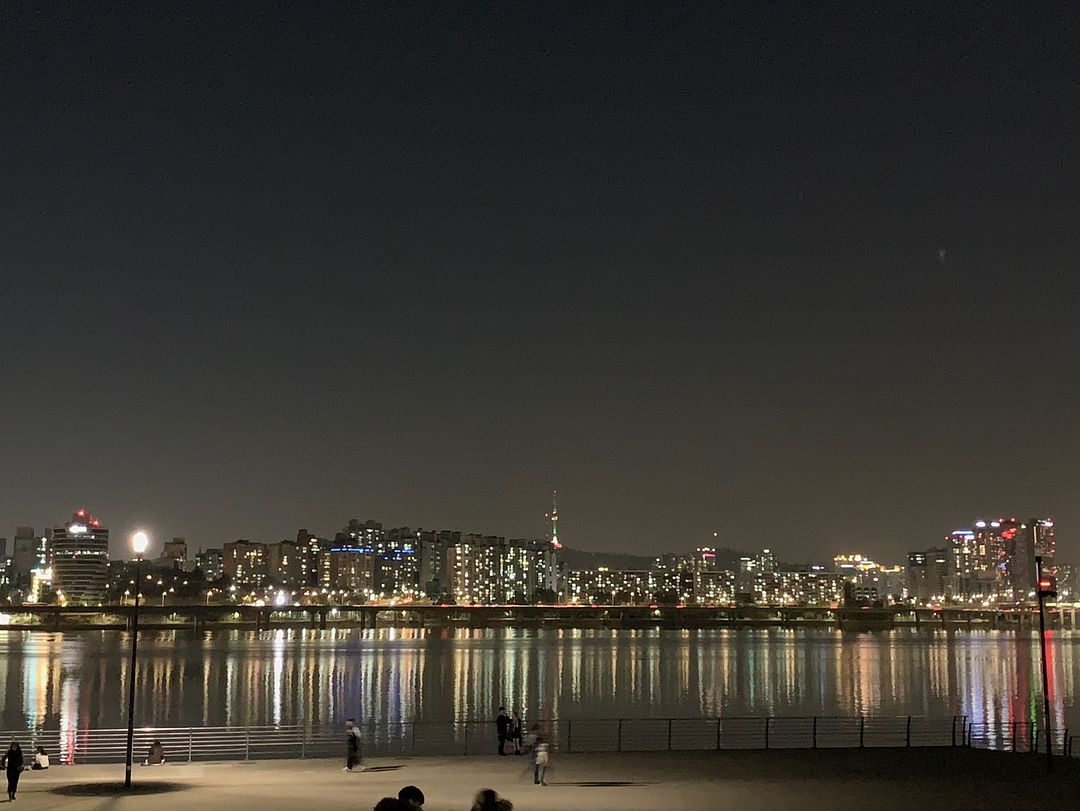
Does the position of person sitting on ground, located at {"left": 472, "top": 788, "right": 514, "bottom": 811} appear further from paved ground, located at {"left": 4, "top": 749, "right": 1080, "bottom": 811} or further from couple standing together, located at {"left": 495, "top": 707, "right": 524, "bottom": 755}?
couple standing together, located at {"left": 495, "top": 707, "right": 524, "bottom": 755}

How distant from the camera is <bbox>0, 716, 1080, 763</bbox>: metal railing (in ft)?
147

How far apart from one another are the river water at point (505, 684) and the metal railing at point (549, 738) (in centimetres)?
706

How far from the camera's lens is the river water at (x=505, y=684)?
72.1 metres

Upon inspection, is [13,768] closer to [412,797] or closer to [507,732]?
[507,732]

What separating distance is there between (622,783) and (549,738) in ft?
64.3

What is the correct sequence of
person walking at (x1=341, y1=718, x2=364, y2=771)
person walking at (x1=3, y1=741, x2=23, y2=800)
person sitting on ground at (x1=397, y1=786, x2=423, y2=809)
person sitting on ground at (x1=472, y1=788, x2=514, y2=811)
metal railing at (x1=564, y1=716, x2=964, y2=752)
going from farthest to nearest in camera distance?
1. metal railing at (x1=564, y1=716, x2=964, y2=752)
2. person walking at (x1=341, y1=718, x2=364, y2=771)
3. person walking at (x1=3, y1=741, x2=23, y2=800)
4. person sitting on ground at (x1=472, y1=788, x2=514, y2=811)
5. person sitting on ground at (x1=397, y1=786, x2=423, y2=809)

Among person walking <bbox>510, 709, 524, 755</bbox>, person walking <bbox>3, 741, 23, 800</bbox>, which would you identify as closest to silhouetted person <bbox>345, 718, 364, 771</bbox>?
person walking <bbox>510, 709, 524, 755</bbox>

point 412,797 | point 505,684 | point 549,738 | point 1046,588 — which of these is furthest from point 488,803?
point 505,684

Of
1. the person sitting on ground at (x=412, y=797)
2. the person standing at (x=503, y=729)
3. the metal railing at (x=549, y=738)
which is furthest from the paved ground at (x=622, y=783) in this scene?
the person sitting on ground at (x=412, y=797)

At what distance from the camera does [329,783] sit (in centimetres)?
2758

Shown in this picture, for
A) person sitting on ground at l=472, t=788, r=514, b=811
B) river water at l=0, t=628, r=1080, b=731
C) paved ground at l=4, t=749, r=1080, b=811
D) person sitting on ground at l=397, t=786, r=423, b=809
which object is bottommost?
river water at l=0, t=628, r=1080, b=731

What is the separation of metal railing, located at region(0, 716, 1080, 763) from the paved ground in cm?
997

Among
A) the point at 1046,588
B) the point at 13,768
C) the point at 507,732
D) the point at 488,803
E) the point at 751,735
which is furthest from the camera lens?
the point at 751,735

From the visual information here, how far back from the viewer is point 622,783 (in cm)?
2772
